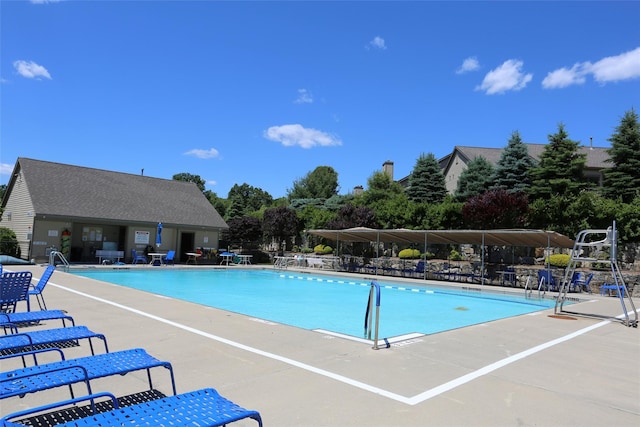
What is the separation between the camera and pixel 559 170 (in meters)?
25.7

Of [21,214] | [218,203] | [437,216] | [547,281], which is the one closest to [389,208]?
[437,216]

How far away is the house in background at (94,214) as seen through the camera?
23750mm

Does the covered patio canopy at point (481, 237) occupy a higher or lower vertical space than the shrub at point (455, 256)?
higher

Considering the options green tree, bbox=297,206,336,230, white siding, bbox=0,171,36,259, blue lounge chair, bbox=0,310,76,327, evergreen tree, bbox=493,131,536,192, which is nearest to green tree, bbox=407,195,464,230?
evergreen tree, bbox=493,131,536,192

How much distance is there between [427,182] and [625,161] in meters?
12.6

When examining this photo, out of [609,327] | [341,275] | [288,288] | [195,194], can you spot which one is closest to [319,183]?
[195,194]

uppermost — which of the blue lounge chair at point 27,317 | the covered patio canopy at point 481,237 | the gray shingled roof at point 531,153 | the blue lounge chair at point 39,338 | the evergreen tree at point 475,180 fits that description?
the gray shingled roof at point 531,153

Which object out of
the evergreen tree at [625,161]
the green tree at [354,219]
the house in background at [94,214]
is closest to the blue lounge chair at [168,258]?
the house in background at [94,214]

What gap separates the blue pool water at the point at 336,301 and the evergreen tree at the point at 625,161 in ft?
50.3

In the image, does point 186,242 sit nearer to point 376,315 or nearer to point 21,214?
point 21,214

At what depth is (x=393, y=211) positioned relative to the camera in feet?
93.4

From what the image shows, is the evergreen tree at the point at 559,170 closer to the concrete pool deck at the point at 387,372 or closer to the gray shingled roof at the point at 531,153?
the gray shingled roof at the point at 531,153

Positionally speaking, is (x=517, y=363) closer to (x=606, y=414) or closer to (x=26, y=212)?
(x=606, y=414)

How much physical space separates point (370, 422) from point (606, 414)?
2.28 metres
